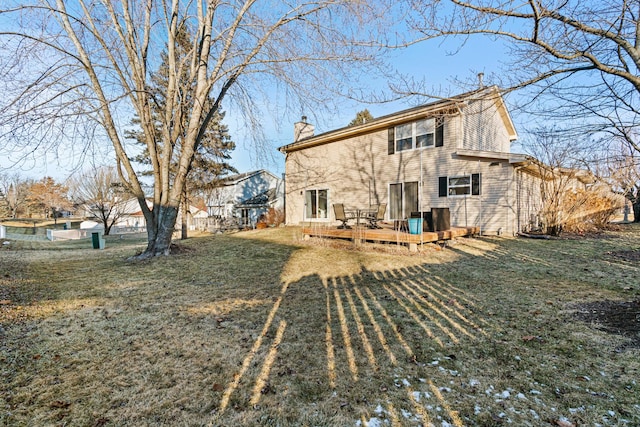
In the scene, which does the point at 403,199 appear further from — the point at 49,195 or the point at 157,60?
the point at 49,195

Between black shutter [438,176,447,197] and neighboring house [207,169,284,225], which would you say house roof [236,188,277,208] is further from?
black shutter [438,176,447,197]

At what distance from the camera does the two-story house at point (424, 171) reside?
11008 mm

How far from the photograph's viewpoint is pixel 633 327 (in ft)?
10.6

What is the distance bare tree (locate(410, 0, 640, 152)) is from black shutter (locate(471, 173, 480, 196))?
7.20m

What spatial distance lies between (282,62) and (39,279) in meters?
7.03

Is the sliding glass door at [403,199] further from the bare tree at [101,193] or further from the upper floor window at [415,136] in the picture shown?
the bare tree at [101,193]

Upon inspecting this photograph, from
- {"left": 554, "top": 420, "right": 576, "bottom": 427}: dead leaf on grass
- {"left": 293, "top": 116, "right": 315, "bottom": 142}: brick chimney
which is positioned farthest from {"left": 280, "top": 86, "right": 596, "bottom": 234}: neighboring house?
{"left": 554, "top": 420, "right": 576, "bottom": 427}: dead leaf on grass

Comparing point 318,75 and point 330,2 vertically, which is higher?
point 330,2

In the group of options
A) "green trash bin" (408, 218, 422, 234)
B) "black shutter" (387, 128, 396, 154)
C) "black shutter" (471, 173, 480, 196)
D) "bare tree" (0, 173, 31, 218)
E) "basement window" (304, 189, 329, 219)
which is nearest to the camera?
"green trash bin" (408, 218, 422, 234)

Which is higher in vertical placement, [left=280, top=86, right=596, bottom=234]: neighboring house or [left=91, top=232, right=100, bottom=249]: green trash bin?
[left=280, top=86, right=596, bottom=234]: neighboring house

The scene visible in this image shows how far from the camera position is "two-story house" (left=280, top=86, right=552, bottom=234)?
433 inches

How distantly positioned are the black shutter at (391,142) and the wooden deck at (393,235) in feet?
16.0

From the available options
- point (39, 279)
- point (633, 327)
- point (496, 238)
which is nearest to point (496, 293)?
point (633, 327)

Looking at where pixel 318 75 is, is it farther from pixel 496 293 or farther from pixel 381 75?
pixel 496 293
